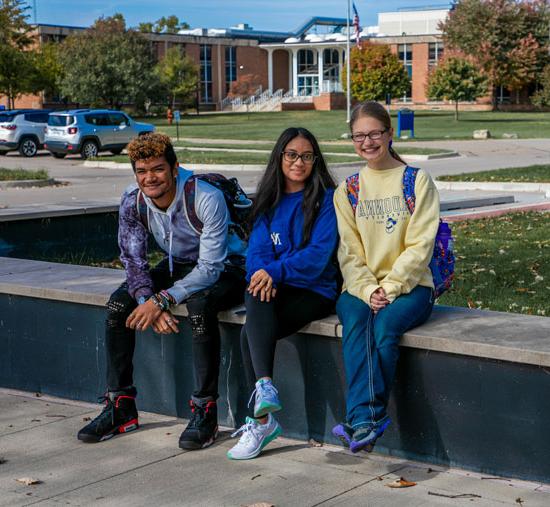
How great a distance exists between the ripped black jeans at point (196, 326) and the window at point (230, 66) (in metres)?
89.9

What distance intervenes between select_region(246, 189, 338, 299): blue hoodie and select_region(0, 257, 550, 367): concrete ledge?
0.24 metres

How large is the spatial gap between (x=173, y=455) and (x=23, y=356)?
1760 mm

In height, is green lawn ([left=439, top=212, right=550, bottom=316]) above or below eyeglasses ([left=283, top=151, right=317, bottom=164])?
below

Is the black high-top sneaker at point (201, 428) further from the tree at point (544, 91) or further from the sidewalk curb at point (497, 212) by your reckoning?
the tree at point (544, 91)

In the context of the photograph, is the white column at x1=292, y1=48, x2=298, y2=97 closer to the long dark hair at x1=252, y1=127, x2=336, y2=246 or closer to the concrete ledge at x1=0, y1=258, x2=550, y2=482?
the concrete ledge at x1=0, y1=258, x2=550, y2=482

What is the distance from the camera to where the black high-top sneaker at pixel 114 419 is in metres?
5.15

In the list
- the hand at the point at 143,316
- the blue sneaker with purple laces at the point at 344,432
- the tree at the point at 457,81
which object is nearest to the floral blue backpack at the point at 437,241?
the blue sneaker with purple laces at the point at 344,432

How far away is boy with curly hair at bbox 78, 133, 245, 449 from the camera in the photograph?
5.09m

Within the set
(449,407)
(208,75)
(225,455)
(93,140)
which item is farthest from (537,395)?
(208,75)

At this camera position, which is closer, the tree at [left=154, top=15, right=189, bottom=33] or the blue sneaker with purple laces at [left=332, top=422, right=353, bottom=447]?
the blue sneaker with purple laces at [left=332, top=422, right=353, bottom=447]

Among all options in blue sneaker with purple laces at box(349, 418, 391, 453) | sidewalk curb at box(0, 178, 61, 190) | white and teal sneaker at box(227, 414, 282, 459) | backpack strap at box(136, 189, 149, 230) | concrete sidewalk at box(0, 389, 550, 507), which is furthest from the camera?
sidewalk curb at box(0, 178, 61, 190)

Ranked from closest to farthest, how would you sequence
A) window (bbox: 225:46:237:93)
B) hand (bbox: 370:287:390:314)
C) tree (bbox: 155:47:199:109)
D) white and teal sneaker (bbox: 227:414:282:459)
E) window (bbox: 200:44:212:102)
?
hand (bbox: 370:287:390:314), white and teal sneaker (bbox: 227:414:282:459), tree (bbox: 155:47:199:109), window (bbox: 200:44:212:102), window (bbox: 225:46:237:93)

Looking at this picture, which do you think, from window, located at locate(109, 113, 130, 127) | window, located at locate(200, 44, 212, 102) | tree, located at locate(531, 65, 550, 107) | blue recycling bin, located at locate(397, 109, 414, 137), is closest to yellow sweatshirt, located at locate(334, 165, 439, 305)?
window, located at locate(109, 113, 130, 127)

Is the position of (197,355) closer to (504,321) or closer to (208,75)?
(504,321)
